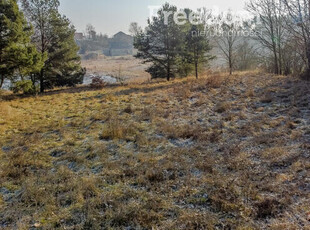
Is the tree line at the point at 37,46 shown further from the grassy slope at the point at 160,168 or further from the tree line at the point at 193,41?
the tree line at the point at 193,41

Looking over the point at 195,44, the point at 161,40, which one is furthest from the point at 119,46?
the point at 195,44

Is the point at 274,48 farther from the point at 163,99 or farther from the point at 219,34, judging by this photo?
the point at 163,99

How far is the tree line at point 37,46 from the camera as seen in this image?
27.9 feet

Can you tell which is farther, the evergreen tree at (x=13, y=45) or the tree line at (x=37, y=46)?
the tree line at (x=37, y=46)

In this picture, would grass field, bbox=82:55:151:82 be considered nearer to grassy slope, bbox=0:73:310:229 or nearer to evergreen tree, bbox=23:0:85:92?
evergreen tree, bbox=23:0:85:92

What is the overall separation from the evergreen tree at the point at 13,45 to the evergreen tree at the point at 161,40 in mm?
7749

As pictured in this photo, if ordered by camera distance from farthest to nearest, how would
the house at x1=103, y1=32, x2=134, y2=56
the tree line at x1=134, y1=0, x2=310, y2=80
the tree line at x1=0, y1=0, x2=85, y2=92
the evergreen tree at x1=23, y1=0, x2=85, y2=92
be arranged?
1. the house at x1=103, y1=32, x2=134, y2=56
2. the tree line at x1=134, y1=0, x2=310, y2=80
3. the evergreen tree at x1=23, y1=0, x2=85, y2=92
4. the tree line at x1=0, y1=0, x2=85, y2=92

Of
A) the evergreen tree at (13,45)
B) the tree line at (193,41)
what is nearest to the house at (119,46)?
the tree line at (193,41)

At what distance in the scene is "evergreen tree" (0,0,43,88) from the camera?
838 centimetres

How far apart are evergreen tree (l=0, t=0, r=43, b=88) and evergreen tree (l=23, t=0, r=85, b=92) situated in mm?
3175

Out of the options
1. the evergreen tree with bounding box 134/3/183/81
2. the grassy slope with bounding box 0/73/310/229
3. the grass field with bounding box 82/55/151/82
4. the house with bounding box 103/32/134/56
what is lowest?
the grassy slope with bounding box 0/73/310/229

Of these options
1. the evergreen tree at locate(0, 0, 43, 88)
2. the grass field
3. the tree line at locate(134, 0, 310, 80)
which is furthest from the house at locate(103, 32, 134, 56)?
the evergreen tree at locate(0, 0, 43, 88)

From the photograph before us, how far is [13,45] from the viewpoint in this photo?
8383 mm

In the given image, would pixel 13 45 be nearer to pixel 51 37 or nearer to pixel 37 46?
pixel 37 46
